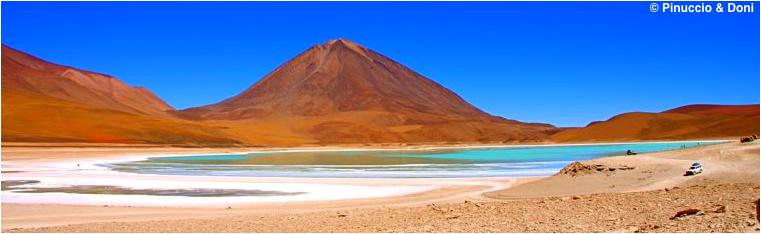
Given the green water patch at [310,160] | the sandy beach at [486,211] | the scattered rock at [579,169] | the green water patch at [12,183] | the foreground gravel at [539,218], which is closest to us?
the foreground gravel at [539,218]

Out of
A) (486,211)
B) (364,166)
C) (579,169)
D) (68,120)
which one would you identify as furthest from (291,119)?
(486,211)


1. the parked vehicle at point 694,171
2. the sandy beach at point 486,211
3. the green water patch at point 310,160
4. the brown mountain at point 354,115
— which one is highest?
the brown mountain at point 354,115

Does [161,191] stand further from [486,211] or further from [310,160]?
[310,160]

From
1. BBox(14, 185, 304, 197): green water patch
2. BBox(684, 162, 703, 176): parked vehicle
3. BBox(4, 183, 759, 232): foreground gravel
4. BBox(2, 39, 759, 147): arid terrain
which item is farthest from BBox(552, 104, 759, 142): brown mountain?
BBox(4, 183, 759, 232): foreground gravel

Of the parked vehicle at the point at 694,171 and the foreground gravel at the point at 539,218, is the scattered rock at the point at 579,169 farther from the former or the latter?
the foreground gravel at the point at 539,218

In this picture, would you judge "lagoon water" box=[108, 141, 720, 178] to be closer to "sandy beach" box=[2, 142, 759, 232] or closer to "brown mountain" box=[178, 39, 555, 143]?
"sandy beach" box=[2, 142, 759, 232]

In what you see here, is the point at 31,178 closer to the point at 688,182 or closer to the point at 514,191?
the point at 514,191

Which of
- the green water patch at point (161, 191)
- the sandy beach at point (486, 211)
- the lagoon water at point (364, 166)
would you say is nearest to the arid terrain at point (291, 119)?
the lagoon water at point (364, 166)
